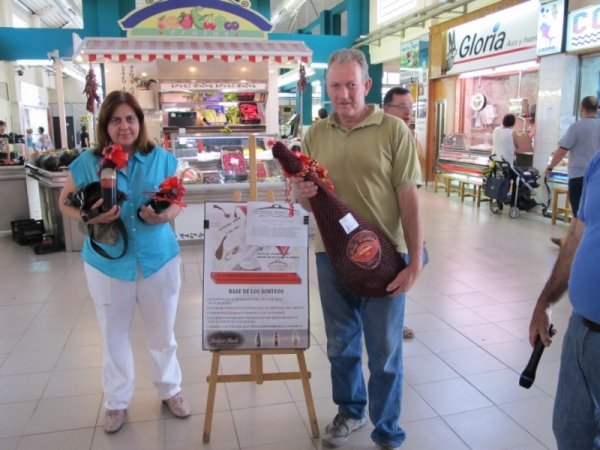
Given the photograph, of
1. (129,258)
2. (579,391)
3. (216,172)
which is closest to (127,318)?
(129,258)

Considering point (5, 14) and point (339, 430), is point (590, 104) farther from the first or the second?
point (5, 14)

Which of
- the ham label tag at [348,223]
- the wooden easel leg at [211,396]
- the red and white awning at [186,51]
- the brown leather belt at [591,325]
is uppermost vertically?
the red and white awning at [186,51]

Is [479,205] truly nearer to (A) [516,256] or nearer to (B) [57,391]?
(A) [516,256]

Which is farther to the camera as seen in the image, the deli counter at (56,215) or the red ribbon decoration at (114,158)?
the deli counter at (56,215)

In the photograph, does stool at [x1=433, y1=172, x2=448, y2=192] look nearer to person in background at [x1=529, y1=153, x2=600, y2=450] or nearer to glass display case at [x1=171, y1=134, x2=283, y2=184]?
glass display case at [x1=171, y1=134, x2=283, y2=184]

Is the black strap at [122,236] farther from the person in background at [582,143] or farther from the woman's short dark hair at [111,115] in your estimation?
the person in background at [582,143]

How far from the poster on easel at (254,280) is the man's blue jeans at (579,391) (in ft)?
4.12

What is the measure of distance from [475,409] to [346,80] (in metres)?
1.86

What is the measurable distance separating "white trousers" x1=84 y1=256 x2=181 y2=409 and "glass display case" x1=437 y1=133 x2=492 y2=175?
8.01m

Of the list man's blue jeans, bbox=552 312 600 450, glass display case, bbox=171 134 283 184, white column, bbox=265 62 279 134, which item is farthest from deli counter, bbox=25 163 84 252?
man's blue jeans, bbox=552 312 600 450

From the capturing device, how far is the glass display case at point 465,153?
9.75 metres

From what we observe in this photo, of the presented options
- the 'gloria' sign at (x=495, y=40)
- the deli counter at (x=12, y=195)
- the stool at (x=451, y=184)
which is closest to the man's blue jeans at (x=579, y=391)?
the deli counter at (x=12, y=195)

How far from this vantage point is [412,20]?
1167 cm

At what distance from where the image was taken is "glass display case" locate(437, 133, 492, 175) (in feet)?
32.0
